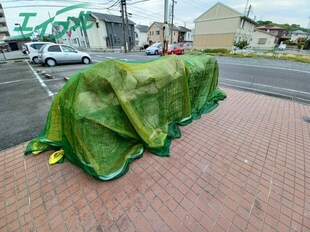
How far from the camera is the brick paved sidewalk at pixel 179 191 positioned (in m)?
1.70

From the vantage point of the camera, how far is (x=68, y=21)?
3544 centimetres

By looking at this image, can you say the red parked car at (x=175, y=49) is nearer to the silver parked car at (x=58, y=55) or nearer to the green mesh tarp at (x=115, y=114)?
the silver parked car at (x=58, y=55)

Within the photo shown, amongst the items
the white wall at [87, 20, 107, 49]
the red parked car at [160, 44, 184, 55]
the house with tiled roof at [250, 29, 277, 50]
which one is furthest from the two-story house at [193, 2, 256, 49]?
the white wall at [87, 20, 107, 49]

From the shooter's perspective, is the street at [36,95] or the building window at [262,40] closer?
the street at [36,95]

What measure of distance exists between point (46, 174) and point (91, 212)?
39.4 inches

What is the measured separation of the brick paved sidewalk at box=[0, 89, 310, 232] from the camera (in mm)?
1702

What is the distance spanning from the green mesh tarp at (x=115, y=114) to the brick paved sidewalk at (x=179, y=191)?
245 millimetres

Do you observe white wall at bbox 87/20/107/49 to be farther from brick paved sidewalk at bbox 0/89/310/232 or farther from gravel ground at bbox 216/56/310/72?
brick paved sidewalk at bbox 0/89/310/232

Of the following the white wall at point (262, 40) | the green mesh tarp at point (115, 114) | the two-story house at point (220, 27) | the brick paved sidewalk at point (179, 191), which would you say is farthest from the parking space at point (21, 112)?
the white wall at point (262, 40)

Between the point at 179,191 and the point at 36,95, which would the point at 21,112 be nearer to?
the point at 36,95

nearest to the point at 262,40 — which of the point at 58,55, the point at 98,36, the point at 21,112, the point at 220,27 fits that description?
the point at 220,27

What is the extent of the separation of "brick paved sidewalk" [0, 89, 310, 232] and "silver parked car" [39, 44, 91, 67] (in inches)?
389

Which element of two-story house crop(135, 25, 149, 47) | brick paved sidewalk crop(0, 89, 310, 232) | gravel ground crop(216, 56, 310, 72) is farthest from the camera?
two-story house crop(135, 25, 149, 47)

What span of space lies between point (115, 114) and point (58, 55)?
11032mm
